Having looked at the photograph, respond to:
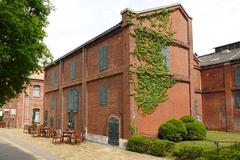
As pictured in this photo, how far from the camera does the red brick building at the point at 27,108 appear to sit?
44031 millimetres

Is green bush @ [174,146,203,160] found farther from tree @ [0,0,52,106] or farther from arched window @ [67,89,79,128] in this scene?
arched window @ [67,89,79,128]

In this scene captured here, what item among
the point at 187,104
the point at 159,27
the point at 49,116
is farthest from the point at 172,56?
the point at 49,116

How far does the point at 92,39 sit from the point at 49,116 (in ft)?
44.6

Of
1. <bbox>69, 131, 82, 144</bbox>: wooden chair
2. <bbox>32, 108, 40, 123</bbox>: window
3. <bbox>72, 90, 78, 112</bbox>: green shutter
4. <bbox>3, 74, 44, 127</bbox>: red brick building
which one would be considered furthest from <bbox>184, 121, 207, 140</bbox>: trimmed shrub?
<bbox>32, 108, 40, 123</bbox>: window

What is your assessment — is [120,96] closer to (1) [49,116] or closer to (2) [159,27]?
(2) [159,27]

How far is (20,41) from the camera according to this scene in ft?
34.9

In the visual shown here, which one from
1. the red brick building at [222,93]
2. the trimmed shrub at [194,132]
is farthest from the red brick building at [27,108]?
the trimmed shrub at [194,132]

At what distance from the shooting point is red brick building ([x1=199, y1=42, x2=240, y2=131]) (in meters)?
28.6

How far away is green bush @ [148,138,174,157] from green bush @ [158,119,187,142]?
2.19 metres

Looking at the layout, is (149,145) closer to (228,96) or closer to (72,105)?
(72,105)

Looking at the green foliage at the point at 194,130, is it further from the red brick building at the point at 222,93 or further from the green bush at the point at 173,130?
the red brick building at the point at 222,93

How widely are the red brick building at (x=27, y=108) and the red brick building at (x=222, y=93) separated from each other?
25.0 meters

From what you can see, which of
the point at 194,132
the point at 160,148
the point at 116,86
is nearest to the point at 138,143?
the point at 160,148

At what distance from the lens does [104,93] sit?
22.0m
